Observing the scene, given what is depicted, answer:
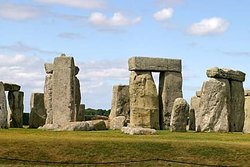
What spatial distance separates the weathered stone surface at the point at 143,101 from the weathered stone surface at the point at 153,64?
35 centimetres

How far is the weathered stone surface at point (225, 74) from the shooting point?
34.8 metres

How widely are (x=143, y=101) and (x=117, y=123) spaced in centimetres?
182

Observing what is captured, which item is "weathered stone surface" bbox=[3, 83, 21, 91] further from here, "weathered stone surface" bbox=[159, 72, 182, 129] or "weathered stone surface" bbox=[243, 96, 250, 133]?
"weathered stone surface" bbox=[243, 96, 250, 133]

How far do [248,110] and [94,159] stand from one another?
49.6 feet

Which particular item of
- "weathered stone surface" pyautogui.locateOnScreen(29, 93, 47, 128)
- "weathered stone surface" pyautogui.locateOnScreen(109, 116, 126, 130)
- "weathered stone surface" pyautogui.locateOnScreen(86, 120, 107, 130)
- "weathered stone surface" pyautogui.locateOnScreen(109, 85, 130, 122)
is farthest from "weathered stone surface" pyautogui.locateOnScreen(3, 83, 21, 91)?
"weathered stone surface" pyautogui.locateOnScreen(86, 120, 107, 130)

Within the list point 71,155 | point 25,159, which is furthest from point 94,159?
point 25,159

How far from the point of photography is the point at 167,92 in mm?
38469

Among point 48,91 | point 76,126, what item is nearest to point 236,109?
point 76,126

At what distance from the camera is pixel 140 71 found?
37.9 m

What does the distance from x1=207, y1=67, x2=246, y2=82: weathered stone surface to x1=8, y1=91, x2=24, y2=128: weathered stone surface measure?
41.7 ft

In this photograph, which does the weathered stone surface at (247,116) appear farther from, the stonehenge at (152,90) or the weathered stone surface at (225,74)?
the stonehenge at (152,90)

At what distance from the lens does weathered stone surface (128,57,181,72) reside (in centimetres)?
3766

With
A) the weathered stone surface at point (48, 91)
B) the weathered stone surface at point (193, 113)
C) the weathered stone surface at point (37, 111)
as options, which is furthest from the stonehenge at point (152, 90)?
the weathered stone surface at point (37, 111)

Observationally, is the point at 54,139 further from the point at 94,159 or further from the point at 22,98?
the point at 22,98
